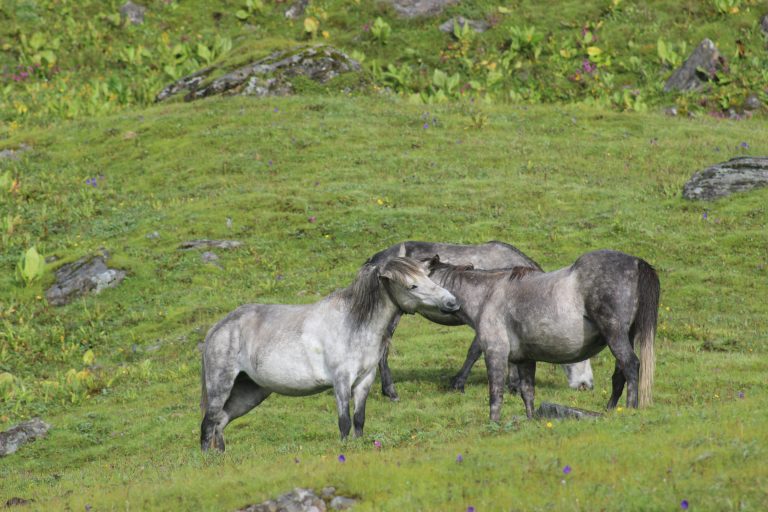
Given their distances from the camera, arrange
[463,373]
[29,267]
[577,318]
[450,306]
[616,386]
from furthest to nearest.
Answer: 1. [29,267]
2. [463,373]
3. [616,386]
4. [577,318]
5. [450,306]

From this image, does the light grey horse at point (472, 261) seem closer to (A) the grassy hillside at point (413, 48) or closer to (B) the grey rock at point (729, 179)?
(B) the grey rock at point (729, 179)

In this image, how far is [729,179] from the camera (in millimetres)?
35875

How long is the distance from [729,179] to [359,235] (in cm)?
1295

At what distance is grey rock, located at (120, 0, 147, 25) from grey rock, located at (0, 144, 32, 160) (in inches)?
768

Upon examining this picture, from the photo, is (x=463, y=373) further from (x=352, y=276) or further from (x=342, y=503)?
(x=342, y=503)

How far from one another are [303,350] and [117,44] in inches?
1936

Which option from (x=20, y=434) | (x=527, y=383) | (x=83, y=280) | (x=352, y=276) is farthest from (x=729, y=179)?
(x=20, y=434)

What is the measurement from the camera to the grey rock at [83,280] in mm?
30719

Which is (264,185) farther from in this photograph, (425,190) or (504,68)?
(504,68)

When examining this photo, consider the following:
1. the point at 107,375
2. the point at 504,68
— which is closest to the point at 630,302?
the point at 107,375

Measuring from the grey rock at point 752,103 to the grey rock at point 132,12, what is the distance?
3490 cm

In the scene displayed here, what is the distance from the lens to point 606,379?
837 inches

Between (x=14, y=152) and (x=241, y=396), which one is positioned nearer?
(x=241, y=396)

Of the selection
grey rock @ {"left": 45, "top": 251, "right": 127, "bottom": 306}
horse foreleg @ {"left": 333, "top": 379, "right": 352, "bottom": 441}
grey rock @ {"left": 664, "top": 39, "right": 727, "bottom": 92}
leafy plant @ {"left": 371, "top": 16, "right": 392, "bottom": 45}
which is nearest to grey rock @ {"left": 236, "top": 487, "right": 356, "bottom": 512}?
horse foreleg @ {"left": 333, "top": 379, "right": 352, "bottom": 441}
